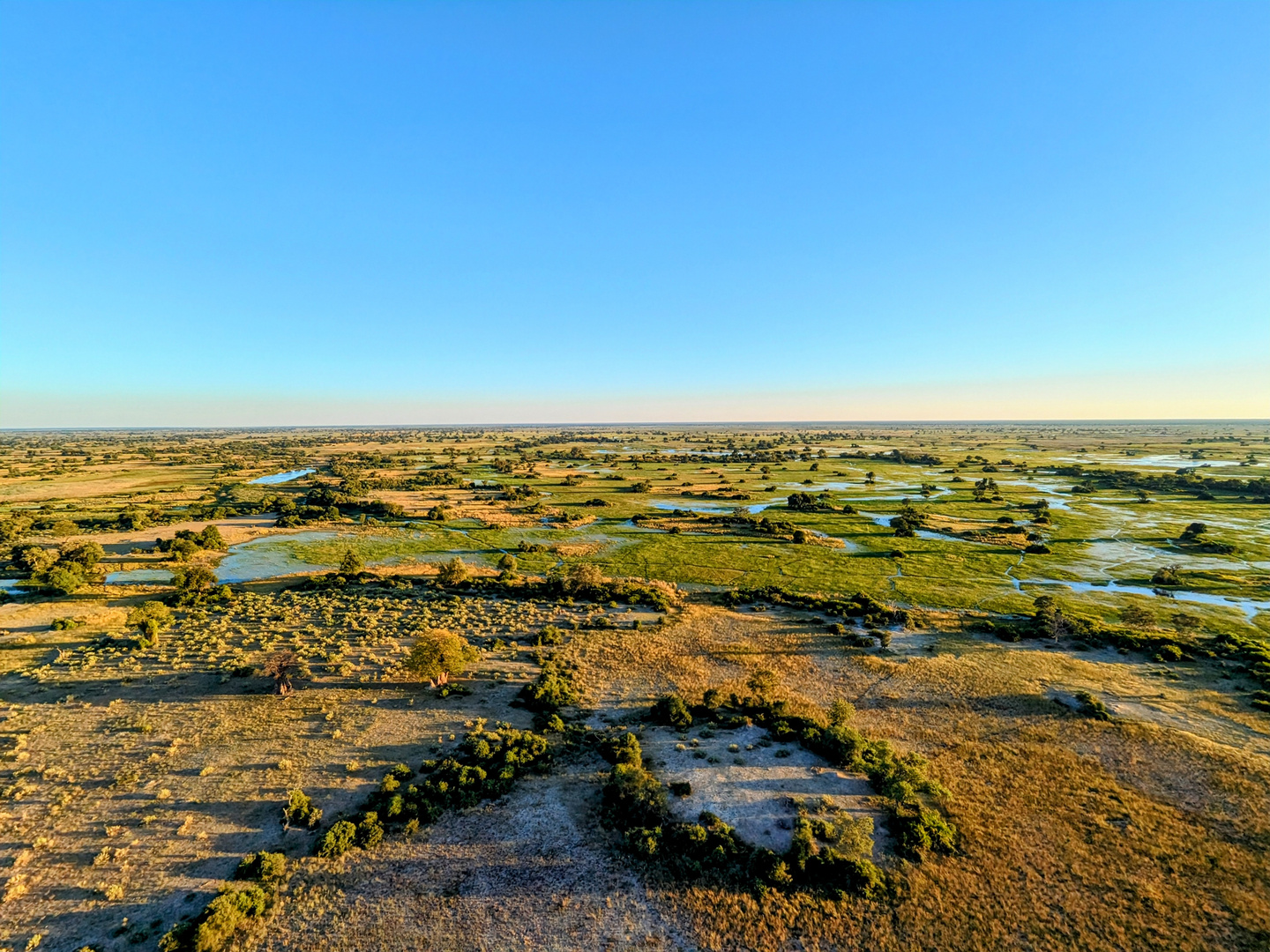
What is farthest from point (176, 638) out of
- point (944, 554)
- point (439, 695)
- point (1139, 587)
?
point (1139, 587)

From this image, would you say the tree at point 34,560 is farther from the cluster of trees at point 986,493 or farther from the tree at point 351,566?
the cluster of trees at point 986,493

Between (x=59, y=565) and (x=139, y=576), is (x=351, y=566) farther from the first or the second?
(x=59, y=565)

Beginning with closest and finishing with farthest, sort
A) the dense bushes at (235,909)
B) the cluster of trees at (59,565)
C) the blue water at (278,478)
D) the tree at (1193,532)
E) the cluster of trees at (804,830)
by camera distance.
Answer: the dense bushes at (235,909), the cluster of trees at (804,830), the cluster of trees at (59,565), the tree at (1193,532), the blue water at (278,478)

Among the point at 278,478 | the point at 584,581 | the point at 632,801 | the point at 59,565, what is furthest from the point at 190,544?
the point at 278,478

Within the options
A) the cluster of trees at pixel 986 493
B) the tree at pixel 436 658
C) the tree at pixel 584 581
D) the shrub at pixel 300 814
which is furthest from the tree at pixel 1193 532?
the shrub at pixel 300 814

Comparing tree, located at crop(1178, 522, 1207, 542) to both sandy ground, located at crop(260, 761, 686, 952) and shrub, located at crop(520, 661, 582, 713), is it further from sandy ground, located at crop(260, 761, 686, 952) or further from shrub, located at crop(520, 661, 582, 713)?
sandy ground, located at crop(260, 761, 686, 952)

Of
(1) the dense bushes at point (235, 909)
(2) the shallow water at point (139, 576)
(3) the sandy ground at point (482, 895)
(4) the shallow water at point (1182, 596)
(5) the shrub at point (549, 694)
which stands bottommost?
(3) the sandy ground at point (482, 895)
